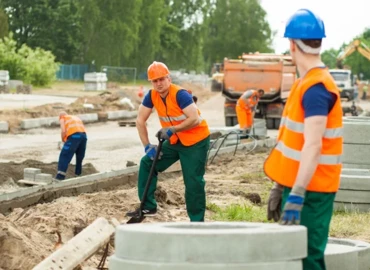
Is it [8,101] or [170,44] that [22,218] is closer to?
[8,101]

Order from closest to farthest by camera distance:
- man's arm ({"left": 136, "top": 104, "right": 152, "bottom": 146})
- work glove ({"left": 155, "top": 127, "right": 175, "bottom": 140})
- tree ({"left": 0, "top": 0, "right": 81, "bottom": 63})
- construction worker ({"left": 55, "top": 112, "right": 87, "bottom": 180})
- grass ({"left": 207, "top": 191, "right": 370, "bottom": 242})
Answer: grass ({"left": 207, "top": 191, "right": 370, "bottom": 242})
work glove ({"left": 155, "top": 127, "right": 175, "bottom": 140})
man's arm ({"left": 136, "top": 104, "right": 152, "bottom": 146})
construction worker ({"left": 55, "top": 112, "right": 87, "bottom": 180})
tree ({"left": 0, "top": 0, "right": 81, "bottom": 63})

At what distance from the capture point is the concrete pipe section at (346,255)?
7449 millimetres

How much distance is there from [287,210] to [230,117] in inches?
1200

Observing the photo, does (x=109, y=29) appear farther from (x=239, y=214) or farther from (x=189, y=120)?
(x=189, y=120)

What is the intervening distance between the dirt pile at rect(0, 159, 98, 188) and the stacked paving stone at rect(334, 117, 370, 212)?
5510 mm

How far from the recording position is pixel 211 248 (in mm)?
5320

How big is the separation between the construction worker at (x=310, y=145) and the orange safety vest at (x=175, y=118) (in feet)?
15.7

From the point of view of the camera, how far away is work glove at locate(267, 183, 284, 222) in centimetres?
631

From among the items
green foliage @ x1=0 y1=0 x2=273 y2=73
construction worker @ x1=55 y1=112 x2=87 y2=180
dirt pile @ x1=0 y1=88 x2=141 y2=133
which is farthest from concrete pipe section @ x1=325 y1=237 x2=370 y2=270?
green foliage @ x1=0 y1=0 x2=273 y2=73

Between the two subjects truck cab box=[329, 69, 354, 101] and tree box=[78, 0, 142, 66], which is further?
tree box=[78, 0, 142, 66]

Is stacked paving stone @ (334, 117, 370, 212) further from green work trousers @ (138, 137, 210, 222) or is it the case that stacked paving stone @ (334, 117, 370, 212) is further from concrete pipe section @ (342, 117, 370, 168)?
green work trousers @ (138, 137, 210, 222)

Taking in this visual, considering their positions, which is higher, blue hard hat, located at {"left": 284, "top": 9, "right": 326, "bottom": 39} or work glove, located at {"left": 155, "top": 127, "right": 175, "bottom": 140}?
blue hard hat, located at {"left": 284, "top": 9, "right": 326, "bottom": 39}

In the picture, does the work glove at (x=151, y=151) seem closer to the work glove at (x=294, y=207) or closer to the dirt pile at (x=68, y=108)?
the work glove at (x=294, y=207)

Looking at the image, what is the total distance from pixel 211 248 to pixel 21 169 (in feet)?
42.1
